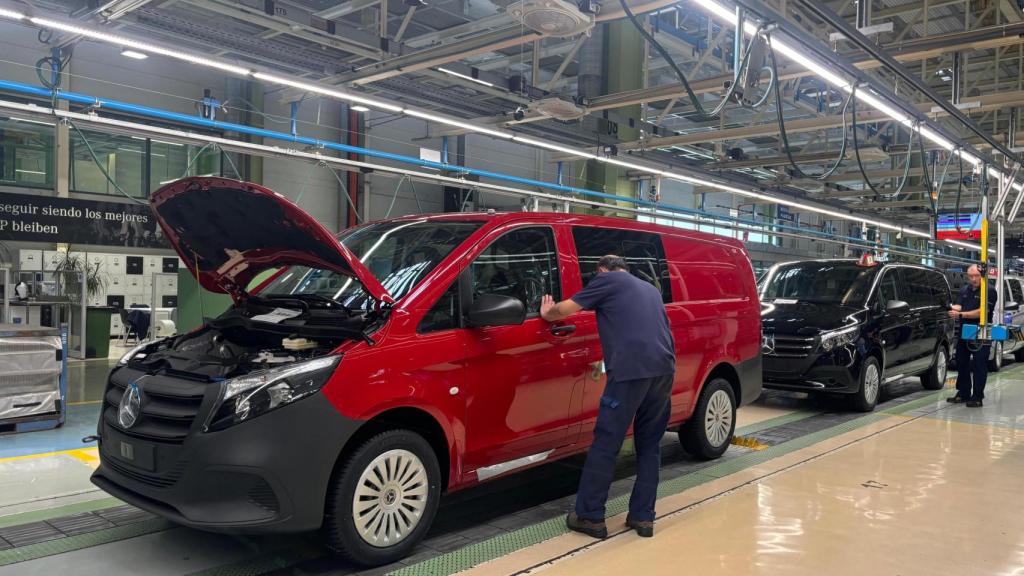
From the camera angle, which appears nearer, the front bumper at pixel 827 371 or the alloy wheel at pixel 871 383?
the front bumper at pixel 827 371

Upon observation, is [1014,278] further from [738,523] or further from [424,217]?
[424,217]

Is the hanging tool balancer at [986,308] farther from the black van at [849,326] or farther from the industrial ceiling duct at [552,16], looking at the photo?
the industrial ceiling duct at [552,16]

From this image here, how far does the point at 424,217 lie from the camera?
458 centimetres

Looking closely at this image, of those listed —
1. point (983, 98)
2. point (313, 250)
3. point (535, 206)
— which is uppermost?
point (983, 98)

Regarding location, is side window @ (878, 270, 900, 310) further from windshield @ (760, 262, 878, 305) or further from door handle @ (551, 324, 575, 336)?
door handle @ (551, 324, 575, 336)

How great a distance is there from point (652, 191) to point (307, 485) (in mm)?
11513

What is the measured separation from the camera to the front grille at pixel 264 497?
10.3ft

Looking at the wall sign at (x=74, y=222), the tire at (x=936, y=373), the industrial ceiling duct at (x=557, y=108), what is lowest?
the tire at (x=936, y=373)

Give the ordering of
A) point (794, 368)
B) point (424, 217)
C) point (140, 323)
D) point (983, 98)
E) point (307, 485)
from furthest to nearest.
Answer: point (140, 323) < point (983, 98) < point (794, 368) < point (424, 217) < point (307, 485)

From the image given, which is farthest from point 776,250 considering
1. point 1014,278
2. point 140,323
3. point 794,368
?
point 140,323

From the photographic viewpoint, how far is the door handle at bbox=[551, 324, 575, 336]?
425 cm

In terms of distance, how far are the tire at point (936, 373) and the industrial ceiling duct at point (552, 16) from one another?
7216mm

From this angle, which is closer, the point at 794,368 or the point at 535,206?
the point at 794,368

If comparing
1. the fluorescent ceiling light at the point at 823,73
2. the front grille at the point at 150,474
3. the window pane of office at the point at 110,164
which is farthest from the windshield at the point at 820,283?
the window pane of office at the point at 110,164
